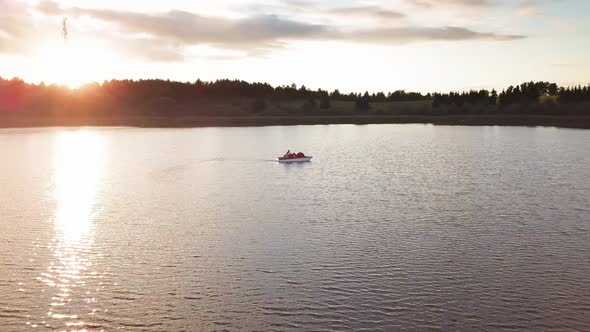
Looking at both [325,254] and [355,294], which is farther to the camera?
[325,254]

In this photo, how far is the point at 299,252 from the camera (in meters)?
29.5

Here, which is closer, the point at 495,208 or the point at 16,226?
the point at 16,226

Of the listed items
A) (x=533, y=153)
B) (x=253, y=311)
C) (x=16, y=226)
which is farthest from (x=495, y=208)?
(x=533, y=153)

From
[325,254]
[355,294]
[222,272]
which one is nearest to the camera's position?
[355,294]

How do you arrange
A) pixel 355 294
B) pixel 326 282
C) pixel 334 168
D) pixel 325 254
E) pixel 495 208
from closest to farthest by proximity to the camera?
pixel 355 294 → pixel 326 282 → pixel 325 254 → pixel 495 208 → pixel 334 168

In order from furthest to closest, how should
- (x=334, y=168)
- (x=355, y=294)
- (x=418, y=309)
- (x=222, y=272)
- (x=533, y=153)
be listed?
(x=533, y=153) < (x=334, y=168) < (x=222, y=272) < (x=355, y=294) < (x=418, y=309)

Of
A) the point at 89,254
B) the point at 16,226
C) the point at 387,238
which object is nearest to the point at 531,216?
the point at 387,238

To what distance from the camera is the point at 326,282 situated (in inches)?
970

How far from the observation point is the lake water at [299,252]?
21.2 meters

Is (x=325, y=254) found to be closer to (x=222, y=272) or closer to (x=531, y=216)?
(x=222, y=272)

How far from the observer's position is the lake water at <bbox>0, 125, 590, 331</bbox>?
2117 centimetres

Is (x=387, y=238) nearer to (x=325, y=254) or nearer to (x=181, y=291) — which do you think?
(x=325, y=254)

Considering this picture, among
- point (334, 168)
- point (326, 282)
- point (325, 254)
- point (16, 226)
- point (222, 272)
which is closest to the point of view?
point (326, 282)

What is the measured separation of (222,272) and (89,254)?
28.0 feet
